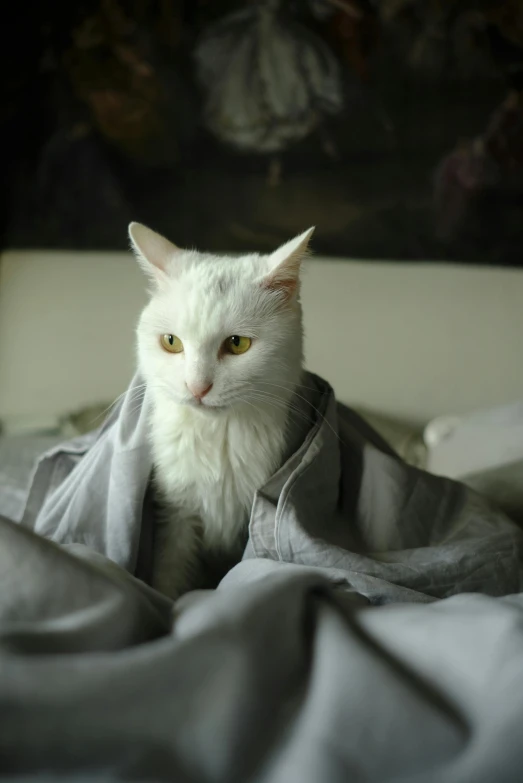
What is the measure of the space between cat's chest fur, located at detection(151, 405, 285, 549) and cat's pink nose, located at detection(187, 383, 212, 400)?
0.07 metres

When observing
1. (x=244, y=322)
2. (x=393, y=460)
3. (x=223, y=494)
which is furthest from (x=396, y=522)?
(x=244, y=322)

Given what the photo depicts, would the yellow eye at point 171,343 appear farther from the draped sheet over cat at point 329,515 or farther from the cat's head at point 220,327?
the draped sheet over cat at point 329,515

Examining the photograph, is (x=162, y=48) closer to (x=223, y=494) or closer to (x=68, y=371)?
(x=68, y=371)

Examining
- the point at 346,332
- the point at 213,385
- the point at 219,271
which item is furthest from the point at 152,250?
the point at 346,332

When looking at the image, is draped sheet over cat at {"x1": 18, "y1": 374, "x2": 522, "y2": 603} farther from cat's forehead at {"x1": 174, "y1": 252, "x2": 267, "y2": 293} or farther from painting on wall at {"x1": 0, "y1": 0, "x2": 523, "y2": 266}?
painting on wall at {"x1": 0, "y1": 0, "x2": 523, "y2": 266}

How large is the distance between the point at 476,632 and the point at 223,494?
49 centimetres

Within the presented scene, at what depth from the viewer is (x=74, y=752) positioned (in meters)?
0.42

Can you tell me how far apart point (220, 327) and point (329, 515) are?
0.33 meters

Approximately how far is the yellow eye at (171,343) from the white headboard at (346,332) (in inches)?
58.3

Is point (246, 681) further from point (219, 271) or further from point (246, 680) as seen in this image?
point (219, 271)

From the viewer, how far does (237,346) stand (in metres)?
0.92

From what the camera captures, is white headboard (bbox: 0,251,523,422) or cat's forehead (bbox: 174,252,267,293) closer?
cat's forehead (bbox: 174,252,267,293)

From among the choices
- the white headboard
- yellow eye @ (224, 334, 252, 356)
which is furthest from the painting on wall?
yellow eye @ (224, 334, 252, 356)

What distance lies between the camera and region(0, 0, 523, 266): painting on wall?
223 centimetres
